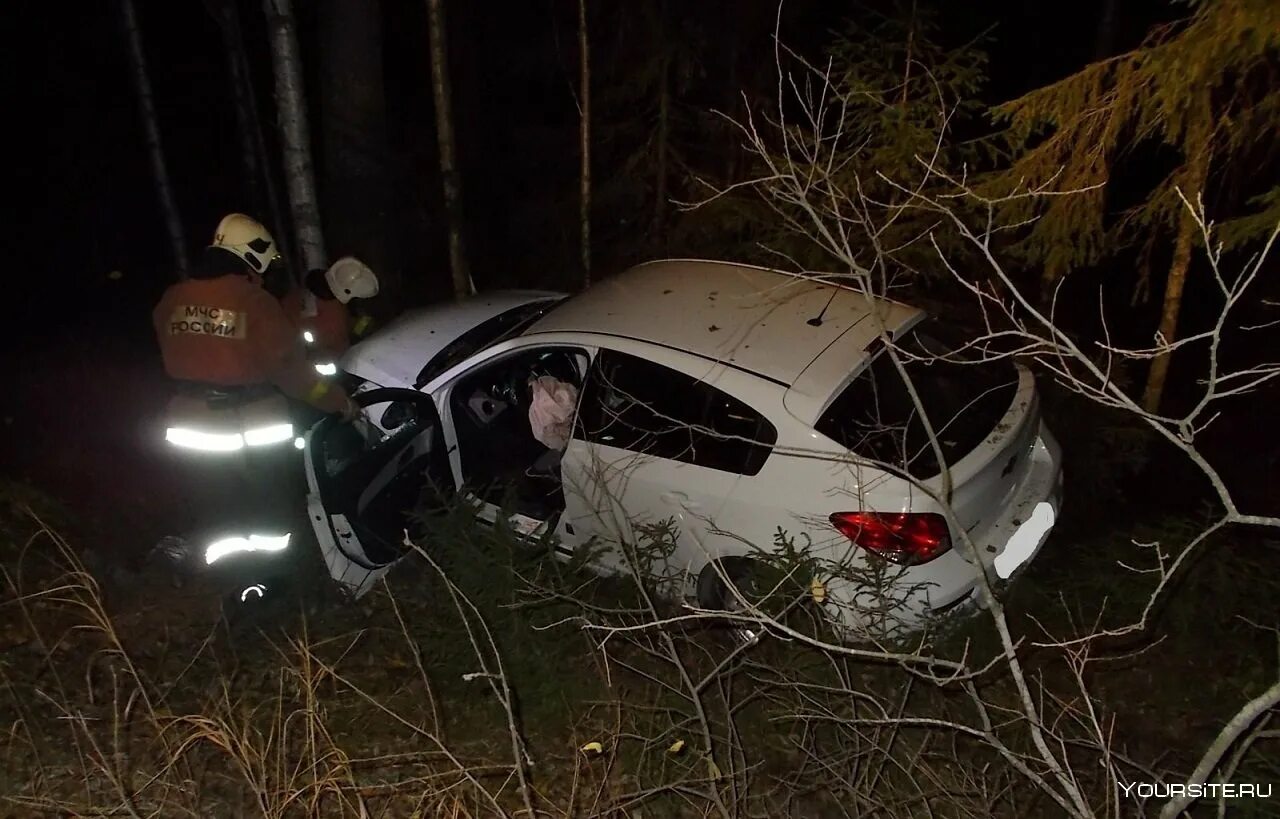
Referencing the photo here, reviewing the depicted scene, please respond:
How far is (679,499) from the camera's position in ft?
12.9

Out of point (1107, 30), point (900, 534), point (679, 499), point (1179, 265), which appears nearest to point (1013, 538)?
point (900, 534)

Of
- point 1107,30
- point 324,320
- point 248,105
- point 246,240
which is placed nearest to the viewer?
point 246,240

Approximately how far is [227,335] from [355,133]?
9.26 feet

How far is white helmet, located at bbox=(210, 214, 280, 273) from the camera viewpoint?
4.32 m

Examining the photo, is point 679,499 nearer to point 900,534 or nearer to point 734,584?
point 734,584

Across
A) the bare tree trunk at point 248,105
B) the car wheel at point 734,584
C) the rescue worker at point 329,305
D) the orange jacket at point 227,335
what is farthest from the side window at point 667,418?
the bare tree trunk at point 248,105

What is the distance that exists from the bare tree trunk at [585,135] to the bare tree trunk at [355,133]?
1557 millimetres

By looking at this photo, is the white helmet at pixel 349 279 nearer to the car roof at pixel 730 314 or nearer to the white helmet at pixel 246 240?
the white helmet at pixel 246 240

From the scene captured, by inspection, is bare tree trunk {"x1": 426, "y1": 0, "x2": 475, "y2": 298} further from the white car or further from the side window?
the side window

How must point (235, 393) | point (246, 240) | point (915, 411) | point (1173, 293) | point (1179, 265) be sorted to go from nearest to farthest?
point (915, 411), point (235, 393), point (246, 240), point (1179, 265), point (1173, 293)

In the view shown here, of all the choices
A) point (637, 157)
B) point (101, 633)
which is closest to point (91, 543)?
point (101, 633)

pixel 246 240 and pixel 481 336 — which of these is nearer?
pixel 246 240

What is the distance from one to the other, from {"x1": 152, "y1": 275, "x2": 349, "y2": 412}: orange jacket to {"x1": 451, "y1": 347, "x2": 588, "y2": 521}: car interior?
0.83 metres

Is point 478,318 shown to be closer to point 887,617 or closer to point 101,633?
point 101,633
